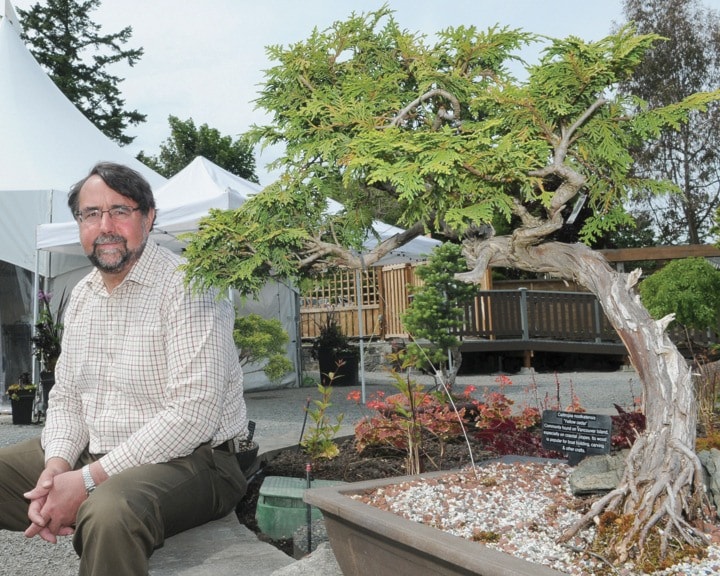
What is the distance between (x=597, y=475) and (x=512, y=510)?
277 mm

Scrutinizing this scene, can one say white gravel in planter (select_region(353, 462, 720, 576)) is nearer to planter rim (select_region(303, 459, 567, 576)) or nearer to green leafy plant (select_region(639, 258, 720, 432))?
planter rim (select_region(303, 459, 567, 576))

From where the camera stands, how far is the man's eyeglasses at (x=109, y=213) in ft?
7.78

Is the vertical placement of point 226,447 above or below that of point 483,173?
below

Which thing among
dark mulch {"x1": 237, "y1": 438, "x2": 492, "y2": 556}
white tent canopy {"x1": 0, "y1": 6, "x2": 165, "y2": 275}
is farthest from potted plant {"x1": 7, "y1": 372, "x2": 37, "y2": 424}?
dark mulch {"x1": 237, "y1": 438, "x2": 492, "y2": 556}

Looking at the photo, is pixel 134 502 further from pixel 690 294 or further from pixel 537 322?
pixel 537 322

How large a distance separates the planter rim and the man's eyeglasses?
102 cm

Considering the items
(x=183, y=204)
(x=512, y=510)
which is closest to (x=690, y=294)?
(x=183, y=204)

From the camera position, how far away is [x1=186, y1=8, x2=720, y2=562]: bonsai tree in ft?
6.66

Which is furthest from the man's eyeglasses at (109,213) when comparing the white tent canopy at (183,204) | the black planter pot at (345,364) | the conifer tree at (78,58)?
A: the conifer tree at (78,58)

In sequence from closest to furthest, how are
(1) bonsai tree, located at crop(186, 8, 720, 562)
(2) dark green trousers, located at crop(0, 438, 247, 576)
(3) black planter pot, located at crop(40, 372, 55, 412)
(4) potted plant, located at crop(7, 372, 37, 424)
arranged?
(2) dark green trousers, located at crop(0, 438, 247, 576) < (1) bonsai tree, located at crop(186, 8, 720, 562) < (3) black planter pot, located at crop(40, 372, 55, 412) < (4) potted plant, located at crop(7, 372, 37, 424)

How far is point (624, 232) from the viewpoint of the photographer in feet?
67.9

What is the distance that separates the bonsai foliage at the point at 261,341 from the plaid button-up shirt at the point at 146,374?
5733 mm

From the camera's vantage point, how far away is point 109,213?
237cm

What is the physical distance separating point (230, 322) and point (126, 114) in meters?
25.8
